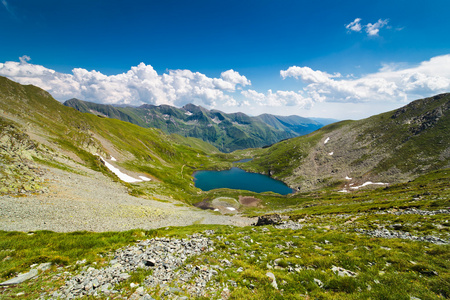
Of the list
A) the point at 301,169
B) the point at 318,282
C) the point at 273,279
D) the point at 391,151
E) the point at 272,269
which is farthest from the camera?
the point at 301,169

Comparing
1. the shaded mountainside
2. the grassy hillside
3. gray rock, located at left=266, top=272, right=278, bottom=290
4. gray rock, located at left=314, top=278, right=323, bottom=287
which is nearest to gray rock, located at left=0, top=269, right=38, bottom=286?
the grassy hillside

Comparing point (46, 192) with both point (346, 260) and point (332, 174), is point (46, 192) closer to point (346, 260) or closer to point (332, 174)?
point (346, 260)

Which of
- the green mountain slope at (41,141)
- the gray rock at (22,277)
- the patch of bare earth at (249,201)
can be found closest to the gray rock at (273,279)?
the gray rock at (22,277)

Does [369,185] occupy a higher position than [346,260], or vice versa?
[346,260]

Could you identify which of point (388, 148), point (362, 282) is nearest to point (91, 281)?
point (362, 282)

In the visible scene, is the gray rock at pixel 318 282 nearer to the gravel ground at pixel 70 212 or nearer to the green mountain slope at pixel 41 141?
the gravel ground at pixel 70 212

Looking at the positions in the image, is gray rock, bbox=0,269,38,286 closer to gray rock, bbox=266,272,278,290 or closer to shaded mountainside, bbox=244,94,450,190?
gray rock, bbox=266,272,278,290

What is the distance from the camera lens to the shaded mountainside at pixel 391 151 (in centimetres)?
11981

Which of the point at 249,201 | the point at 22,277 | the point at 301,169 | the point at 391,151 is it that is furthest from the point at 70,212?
the point at 301,169

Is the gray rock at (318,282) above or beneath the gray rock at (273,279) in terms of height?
beneath

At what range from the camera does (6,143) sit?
39156mm

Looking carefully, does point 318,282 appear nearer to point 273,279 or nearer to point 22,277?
point 273,279

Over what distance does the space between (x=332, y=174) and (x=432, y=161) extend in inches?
2386

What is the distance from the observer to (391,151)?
142250mm
